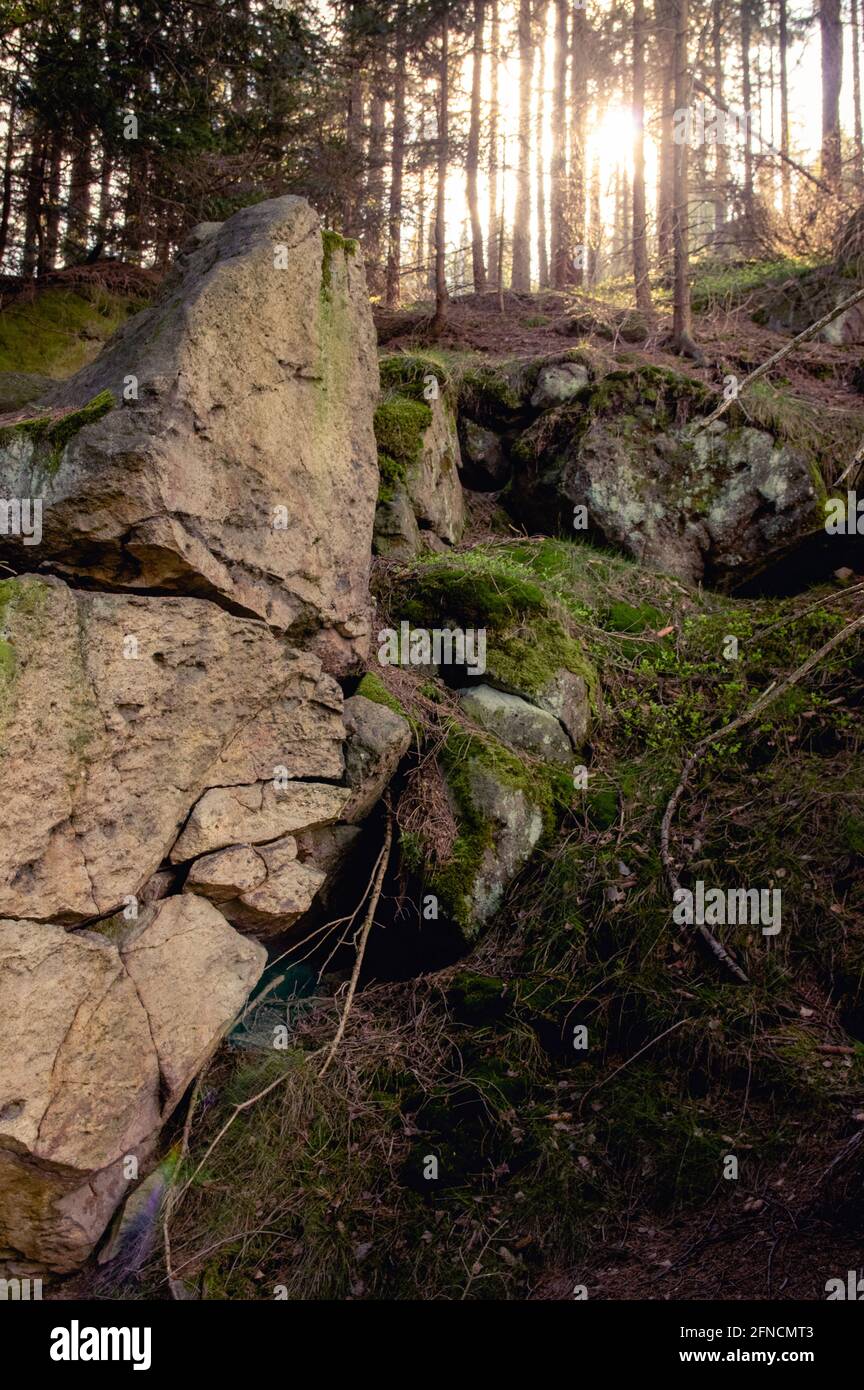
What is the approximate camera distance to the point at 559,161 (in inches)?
738

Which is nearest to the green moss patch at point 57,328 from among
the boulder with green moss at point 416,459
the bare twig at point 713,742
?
the boulder with green moss at point 416,459

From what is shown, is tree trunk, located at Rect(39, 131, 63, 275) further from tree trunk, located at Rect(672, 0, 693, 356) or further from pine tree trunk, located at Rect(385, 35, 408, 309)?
tree trunk, located at Rect(672, 0, 693, 356)

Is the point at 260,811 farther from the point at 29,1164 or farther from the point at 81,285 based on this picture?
the point at 81,285

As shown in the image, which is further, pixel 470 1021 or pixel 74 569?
pixel 470 1021

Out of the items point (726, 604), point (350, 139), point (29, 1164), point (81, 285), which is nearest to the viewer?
point (29, 1164)

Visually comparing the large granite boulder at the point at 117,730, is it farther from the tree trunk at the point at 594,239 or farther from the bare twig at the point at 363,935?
the tree trunk at the point at 594,239

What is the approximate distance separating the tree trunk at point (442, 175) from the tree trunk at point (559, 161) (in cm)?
268

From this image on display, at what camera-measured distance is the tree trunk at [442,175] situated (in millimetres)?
10352

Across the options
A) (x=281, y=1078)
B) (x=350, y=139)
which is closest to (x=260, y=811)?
(x=281, y=1078)

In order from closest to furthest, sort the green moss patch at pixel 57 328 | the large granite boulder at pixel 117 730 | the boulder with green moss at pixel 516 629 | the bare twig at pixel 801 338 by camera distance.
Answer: the bare twig at pixel 801 338 → the large granite boulder at pixel 117 730 → the boulder with green moss at pixel 516 629 → the green moss patch at pixel 57 328

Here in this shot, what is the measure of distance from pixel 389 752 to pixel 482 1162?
2.29 m

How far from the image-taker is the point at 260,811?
4824 mm

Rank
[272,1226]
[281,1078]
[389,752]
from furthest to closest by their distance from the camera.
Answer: [389,752] < [281,1078] < [272,1226]

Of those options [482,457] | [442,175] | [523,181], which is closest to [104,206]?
[482,457]
